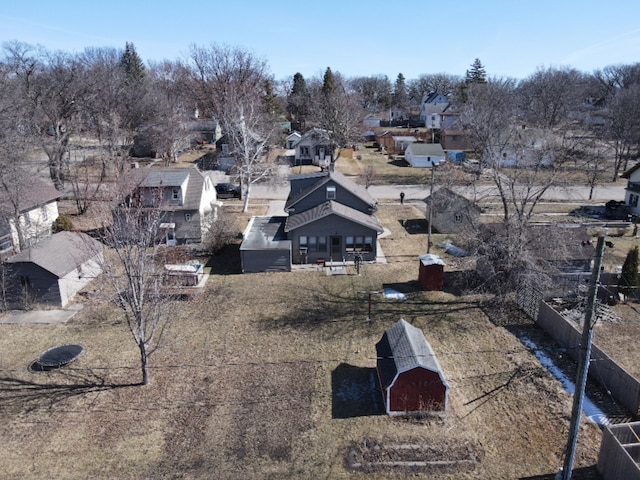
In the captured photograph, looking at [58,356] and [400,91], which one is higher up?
[400,91]

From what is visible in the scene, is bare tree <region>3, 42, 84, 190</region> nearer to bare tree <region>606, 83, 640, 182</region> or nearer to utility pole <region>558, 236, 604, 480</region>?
utility pole <region>558, 236, 604, 480</region>

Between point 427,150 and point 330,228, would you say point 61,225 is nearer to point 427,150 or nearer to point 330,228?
point 330,228

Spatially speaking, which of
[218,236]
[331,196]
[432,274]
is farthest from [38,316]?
[432,274]

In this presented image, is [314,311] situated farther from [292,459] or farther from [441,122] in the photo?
[441,122]

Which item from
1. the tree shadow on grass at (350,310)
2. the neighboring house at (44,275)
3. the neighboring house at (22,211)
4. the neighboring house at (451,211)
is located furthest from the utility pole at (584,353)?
the neighboring house at (22,211)

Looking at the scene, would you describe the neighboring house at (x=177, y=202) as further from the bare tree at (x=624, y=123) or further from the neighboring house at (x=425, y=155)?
the bare tree at (x=624, y=123)

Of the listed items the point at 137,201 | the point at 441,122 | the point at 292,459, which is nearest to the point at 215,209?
the point at 137,201

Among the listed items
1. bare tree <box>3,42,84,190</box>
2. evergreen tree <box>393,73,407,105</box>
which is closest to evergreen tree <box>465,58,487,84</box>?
evergreen tree <box>393,73,407,105</box>
